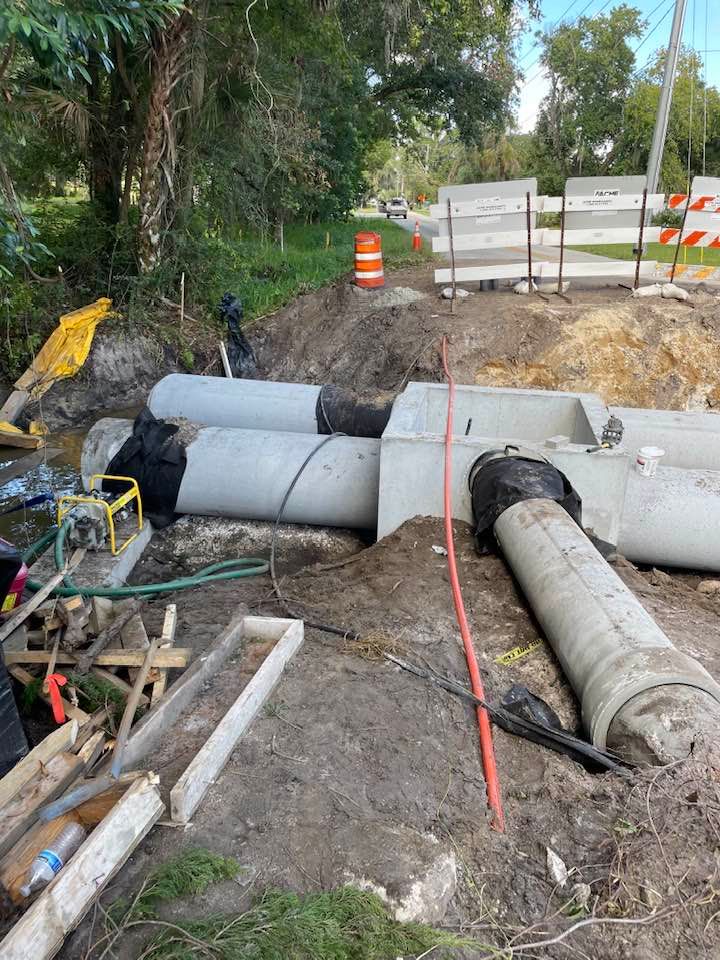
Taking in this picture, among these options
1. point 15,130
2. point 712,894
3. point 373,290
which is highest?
point 15,130

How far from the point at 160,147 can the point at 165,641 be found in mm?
10111

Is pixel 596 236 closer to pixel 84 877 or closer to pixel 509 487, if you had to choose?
pixel 509 487

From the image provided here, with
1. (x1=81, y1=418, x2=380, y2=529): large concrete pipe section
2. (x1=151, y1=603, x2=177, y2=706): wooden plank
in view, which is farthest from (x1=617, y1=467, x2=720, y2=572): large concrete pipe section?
(x1=151, y1=603, x2=177, y2=706): wooden plank

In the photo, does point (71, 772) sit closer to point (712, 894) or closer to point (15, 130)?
point (712, 894)

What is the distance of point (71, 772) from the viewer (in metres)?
2.90

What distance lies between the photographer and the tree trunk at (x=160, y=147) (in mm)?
10609

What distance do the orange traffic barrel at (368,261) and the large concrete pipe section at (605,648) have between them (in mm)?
9045

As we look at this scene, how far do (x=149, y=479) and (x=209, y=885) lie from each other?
4.78 meters

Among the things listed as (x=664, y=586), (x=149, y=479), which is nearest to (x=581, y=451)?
(x=664, y=586)

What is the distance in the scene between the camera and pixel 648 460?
18.7 feet

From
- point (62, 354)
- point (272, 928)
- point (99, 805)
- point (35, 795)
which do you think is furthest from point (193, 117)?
point (272, 928)

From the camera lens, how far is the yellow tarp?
35.3 feet

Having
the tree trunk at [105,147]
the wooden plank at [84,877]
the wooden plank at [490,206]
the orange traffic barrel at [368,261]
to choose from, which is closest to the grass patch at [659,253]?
the wooden plank at [490,206]

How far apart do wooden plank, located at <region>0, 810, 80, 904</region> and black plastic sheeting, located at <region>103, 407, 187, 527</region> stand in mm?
4341
